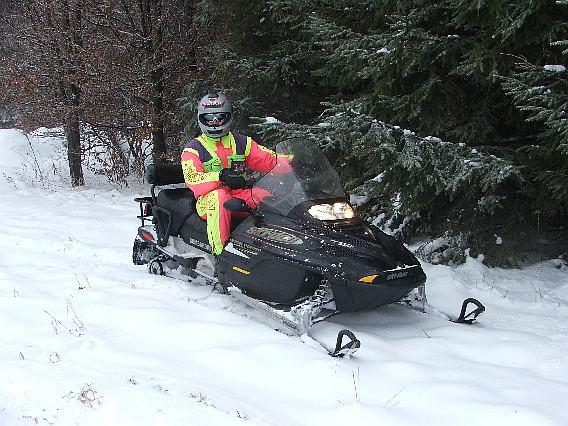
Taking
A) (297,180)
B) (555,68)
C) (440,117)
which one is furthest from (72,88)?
(555,68)

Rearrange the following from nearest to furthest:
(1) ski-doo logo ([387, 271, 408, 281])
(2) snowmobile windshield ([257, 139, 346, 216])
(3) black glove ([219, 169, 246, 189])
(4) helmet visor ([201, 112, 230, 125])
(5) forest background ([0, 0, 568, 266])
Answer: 1. (1) ski-doo logo ([387, 271, 408, 281])
2. (2) snowmobile windshield ([257, 139, 346, 216])
3. (3) black glove ([219, 169, 246, 189])
4. (5) forest background ([0, 0, 568, 266])
5. (4) helmet visor ([201, 112, 230, 125])

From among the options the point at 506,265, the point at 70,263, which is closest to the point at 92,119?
the point at 70,263

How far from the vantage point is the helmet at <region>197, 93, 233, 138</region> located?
18.5 ft

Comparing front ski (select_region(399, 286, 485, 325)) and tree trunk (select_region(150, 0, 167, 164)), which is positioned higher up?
tree trunk (select_region(150, 0, 167, 164))

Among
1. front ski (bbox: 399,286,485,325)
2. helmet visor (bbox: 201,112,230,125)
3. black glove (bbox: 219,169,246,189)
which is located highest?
helmet visor (bbox: 201,112,230,125)

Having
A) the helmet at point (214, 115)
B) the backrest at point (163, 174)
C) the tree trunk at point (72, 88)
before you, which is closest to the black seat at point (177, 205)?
the backrest at point (163, 174)

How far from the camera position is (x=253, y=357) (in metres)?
4.10

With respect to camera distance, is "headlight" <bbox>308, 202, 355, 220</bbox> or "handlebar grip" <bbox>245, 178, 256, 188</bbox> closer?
"headlight" <bbox>308, 202, 355, 220</bbox>

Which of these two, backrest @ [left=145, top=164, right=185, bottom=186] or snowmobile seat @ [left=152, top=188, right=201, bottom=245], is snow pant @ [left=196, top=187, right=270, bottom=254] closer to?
snowmobile seat @ [left=152, top=188, right=201, bottom=245]

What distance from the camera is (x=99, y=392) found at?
343cm

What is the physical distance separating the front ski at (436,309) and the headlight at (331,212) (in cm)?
92

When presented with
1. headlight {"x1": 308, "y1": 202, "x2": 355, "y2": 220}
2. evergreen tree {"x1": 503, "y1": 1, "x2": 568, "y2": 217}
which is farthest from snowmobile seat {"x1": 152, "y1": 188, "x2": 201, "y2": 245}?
evergreen tree {"x1": 503, "y1": 1, "x2": 568, "y2": 217}

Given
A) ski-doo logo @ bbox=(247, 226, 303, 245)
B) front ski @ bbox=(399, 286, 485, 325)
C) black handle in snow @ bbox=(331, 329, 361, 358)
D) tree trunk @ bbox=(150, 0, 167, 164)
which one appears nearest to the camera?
black handle in snow @ bbox=(331, 329, 361, 358)

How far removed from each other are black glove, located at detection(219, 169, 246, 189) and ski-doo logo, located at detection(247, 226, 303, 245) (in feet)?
1.44
